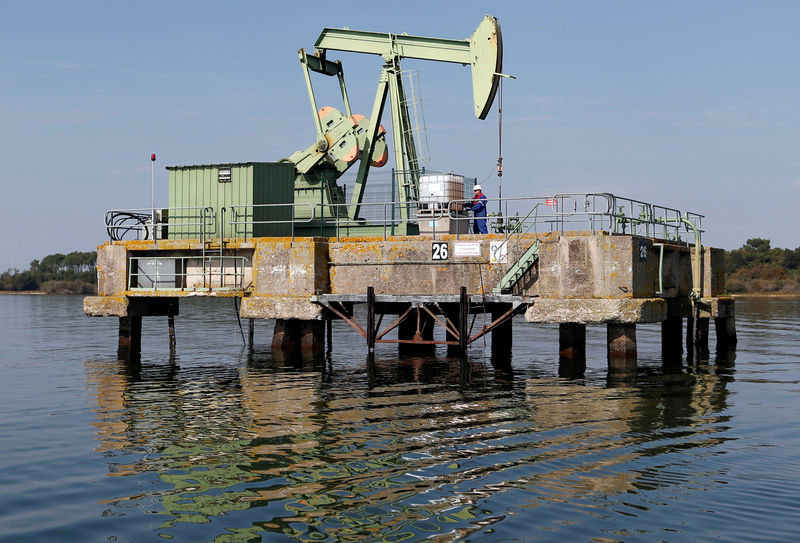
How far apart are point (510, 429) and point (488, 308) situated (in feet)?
35.6

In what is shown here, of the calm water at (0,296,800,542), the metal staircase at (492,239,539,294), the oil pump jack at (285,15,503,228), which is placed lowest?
the calm water at (0,296,800,542)

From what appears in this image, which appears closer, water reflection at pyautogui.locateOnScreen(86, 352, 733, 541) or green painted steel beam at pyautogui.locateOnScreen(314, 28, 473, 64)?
water reflection at pyautogui.locateOnScreen(86, 352, 733, 541)

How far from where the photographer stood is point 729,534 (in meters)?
8.93

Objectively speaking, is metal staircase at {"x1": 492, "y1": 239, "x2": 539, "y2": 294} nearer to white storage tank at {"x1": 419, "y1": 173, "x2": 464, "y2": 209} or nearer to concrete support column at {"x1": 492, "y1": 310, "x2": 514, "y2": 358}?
white storage tank at {"x1": 419, "y1": 173, "x2": 464, "y2": 209}

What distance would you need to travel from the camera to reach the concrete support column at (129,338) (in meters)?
27.7

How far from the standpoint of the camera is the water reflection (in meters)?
9.58

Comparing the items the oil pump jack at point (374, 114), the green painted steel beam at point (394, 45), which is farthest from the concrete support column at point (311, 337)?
the green painted steel beam at point (394, 45)

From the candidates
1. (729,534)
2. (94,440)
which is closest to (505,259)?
(94,440)

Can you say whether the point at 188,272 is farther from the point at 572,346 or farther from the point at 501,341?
the point at 572,346

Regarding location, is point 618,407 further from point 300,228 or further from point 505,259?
point 300,228

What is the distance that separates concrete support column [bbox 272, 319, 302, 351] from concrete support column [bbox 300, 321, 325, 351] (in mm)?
229

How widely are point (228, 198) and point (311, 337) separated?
547 cm

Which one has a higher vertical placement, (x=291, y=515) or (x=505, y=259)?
(x=505, y=259)

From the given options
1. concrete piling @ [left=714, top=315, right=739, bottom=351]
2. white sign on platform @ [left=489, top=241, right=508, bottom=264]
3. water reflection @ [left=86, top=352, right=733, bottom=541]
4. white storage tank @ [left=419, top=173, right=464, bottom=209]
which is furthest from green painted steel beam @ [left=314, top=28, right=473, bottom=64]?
concrete piling @ [left=714, top=315, right=739, bottom=351]
